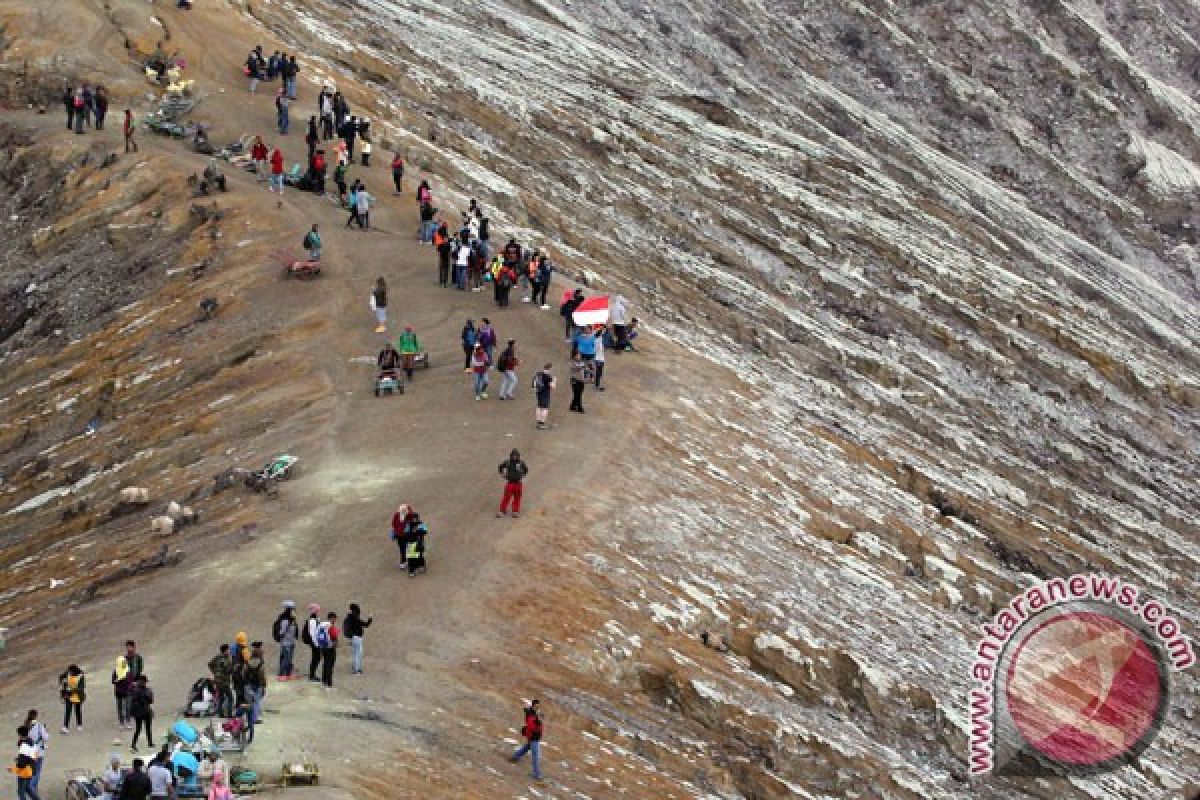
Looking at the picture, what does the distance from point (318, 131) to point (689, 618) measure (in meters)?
29.8

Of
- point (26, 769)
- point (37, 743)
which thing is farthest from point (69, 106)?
point (26, 769)

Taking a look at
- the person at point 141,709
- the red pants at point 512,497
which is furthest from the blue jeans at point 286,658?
the red pants at point 512,497

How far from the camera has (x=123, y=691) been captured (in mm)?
27750

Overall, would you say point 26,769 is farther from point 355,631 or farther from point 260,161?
point 260,161

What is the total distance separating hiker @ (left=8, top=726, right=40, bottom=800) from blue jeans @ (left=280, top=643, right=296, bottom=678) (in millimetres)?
5347

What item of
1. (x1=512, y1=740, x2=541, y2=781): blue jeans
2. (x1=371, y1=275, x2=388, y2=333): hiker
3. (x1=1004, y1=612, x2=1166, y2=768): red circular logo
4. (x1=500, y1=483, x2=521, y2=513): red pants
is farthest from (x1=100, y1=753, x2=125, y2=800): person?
(x1=1004, y1=612, x2=1166, y2=768): red circular logo

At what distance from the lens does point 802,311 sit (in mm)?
69750

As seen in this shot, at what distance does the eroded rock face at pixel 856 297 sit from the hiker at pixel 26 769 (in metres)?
11.7

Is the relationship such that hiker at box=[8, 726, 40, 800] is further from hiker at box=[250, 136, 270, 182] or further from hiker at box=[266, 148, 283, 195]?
hiker at box=[250, 136, 270, 182]

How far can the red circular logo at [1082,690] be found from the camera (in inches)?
1682

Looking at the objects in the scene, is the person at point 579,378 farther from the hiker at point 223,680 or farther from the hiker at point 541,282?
the hiker at point 223,680

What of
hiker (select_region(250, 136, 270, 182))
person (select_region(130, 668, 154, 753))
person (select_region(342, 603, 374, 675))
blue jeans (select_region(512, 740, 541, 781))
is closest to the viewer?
person (select_region(130, 668, 154, 753))

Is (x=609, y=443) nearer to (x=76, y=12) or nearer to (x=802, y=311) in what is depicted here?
(x=802, y=311)

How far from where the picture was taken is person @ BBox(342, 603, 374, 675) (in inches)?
1186
